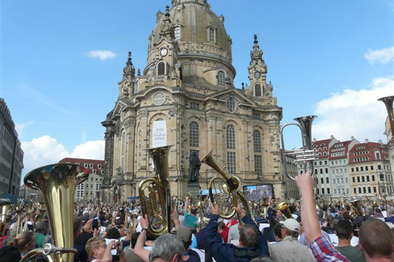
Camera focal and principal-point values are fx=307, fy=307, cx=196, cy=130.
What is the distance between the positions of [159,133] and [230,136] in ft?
38.6

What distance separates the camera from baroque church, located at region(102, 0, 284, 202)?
144 ft

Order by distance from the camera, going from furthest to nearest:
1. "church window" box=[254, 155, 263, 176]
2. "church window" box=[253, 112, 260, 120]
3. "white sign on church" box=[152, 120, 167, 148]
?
"church window" box=[253, 112, 260, 120] < "church window" box=[254, 155, 263, 176] < "white sign on church" box=[152, 120, 167, 148]

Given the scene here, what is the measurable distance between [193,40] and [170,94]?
584 inches

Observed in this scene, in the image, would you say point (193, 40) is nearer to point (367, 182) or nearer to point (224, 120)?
point (224, 120)

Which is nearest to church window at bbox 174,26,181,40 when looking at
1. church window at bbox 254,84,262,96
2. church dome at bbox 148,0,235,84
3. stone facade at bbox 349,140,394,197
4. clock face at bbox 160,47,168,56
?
church dome at bbox 148,0,235,84

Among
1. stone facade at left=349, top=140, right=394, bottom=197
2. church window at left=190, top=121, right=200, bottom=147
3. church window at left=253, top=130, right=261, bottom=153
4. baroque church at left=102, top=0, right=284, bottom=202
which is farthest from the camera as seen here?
stone facade at left=349, top=140, right=394, bottom=197

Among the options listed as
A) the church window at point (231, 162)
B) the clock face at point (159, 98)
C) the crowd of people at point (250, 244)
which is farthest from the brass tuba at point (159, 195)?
the church window at point (231, 162)

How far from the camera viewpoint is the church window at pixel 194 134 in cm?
4622

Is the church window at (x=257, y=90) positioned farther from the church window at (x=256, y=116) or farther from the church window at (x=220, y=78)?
the church window at (x=220, y=78)

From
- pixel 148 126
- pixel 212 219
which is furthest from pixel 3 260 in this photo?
pixel 148 126

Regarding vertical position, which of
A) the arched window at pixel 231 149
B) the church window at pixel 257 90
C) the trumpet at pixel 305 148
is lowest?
the trumpet at pixel 305 148

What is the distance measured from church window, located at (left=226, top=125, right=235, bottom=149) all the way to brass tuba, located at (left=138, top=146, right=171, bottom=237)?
41.3 m

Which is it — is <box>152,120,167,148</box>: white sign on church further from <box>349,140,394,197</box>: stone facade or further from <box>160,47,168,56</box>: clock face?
<box>349,140,394,197</box>: stone facade

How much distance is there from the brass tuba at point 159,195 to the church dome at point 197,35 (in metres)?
47.0
